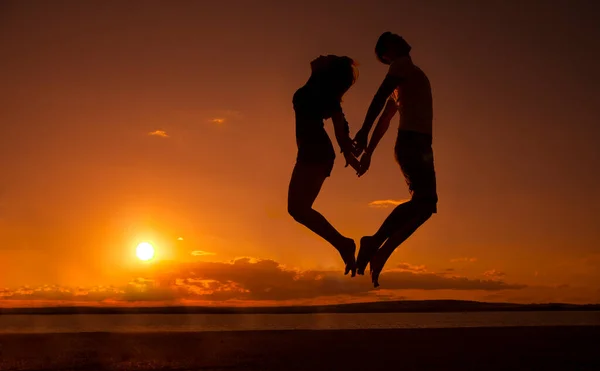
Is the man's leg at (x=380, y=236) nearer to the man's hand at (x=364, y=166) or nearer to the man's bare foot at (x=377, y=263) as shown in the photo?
the man's bare foot at (x=377, y=263)

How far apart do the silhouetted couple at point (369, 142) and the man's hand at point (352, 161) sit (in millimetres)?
14

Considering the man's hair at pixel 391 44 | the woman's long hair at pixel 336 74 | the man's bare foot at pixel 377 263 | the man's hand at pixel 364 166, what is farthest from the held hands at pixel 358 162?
the man's hair at pixel 391 44

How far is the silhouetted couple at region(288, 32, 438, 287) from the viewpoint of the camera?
28.9ft

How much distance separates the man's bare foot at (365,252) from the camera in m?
9.19

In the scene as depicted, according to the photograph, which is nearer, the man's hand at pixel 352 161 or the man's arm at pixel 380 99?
the man's arm at pixel 380 99

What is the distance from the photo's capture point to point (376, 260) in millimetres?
9266

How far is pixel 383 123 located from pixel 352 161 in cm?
80

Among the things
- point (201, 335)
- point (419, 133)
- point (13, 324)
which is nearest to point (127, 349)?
point (201, 335)

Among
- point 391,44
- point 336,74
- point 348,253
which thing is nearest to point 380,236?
point 348,253

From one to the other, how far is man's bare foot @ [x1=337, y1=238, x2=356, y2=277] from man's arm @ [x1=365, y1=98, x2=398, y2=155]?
1.36m

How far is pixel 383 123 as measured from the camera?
9.39m

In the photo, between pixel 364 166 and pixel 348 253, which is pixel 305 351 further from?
pixel 364 166

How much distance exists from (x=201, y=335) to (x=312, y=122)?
5336 millimetres

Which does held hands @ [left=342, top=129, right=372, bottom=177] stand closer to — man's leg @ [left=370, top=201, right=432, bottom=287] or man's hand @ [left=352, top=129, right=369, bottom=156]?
man's hand @ [left=352, top=129, right=369, bottom=156]
